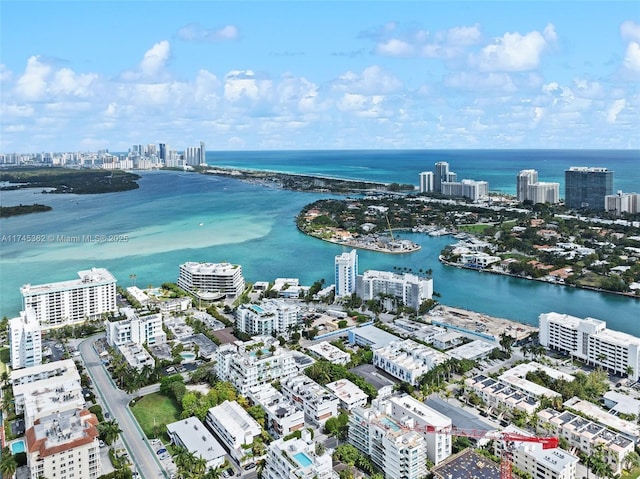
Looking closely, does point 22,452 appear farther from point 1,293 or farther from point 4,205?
point 4,205

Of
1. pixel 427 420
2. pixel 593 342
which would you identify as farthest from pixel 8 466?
pixel 593 342

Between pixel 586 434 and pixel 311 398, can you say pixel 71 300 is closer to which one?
pixel 311 398

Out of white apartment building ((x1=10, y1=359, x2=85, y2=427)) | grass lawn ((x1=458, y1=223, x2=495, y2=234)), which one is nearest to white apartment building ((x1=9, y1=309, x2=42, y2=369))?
white apartment building ((x1=10, y1=359, x2=85, y2=427))

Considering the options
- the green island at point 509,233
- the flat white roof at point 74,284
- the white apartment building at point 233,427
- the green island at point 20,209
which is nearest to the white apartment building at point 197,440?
the white apartment building at point 233,427

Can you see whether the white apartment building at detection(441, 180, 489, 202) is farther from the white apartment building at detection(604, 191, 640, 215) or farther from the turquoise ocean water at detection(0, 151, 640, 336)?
the turquoise ocean water at detection(0, 151, 640, 336)

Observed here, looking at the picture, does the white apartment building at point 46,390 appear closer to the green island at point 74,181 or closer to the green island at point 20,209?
the green island at point 20,209

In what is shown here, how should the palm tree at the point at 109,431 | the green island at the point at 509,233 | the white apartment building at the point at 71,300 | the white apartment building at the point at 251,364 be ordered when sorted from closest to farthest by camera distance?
the palm tree at the point at 109,431 < the white apartment building at the point at 251,364 < the white apartment building at the point at 71,300 < the green island at the point at 509,233
